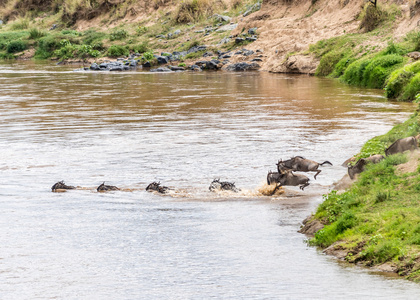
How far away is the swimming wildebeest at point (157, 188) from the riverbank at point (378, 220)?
8.37 ft

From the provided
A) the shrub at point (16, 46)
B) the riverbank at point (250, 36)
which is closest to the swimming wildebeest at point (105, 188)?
the riverbank at point (250, 36)

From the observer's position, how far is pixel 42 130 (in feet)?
51.7

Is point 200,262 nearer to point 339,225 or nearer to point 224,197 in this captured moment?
point 339,225

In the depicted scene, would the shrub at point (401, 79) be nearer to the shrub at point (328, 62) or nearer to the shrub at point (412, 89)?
the shrub at point (412, 89)

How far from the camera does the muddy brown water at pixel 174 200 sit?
6.19 m

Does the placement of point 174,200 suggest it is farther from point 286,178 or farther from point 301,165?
point 301,165

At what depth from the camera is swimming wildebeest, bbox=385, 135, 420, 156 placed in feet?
30.5

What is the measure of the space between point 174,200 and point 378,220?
10.9 ft

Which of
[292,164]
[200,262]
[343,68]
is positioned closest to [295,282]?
[200,262]

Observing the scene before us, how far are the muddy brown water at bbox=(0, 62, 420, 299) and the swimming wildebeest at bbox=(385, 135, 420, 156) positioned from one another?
122 cm

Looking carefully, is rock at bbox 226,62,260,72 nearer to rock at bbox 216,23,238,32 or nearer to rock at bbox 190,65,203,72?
rock at bbox 190,65,203,72

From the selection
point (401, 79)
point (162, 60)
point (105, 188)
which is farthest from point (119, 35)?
point (105, 188)

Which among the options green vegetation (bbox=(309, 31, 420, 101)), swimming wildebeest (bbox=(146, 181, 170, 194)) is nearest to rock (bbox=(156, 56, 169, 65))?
green vegetation (bbox=(309, 31, 420, 101))

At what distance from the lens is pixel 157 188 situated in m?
9.77
